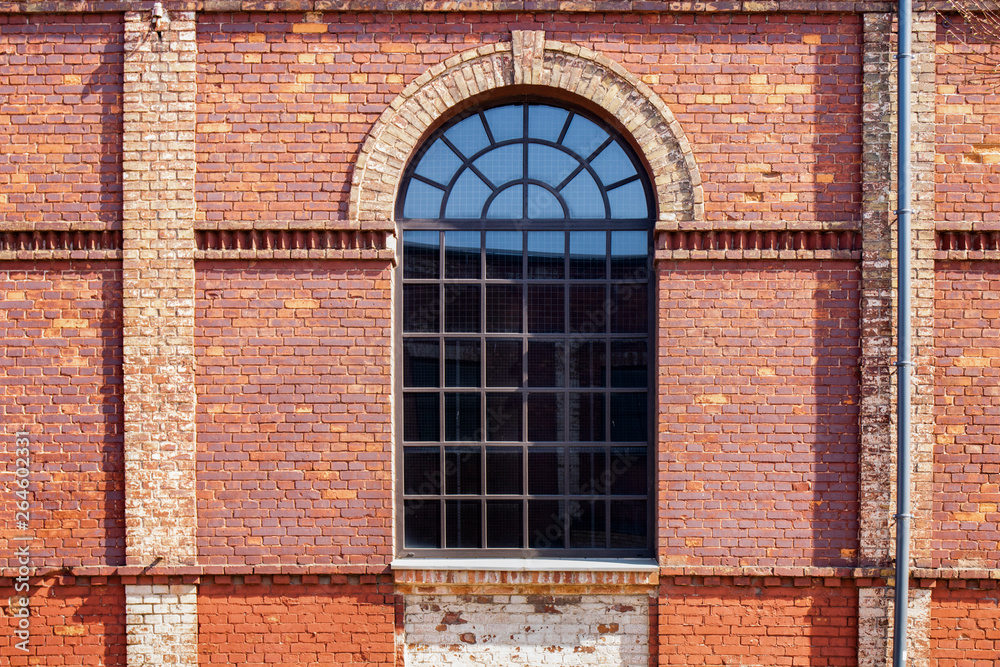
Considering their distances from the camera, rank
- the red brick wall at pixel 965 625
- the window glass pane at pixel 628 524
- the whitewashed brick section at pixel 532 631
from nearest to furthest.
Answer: the red brick wall at pixel 965 625 < the whitewashed brick section at pixel 532 631 < the window glass pane at pixel 628 524

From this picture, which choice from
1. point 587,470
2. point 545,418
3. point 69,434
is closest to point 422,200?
point 545,418

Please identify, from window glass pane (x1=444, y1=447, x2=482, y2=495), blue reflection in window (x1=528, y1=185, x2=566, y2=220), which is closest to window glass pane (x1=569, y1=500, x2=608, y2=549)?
window glass pane (x1=444, y1=447, x2=482, y2=495)

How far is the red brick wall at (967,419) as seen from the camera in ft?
16.2

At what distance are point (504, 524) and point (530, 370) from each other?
4.14 ft

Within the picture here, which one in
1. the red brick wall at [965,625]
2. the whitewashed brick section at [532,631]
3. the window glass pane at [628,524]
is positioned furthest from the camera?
the window glass pane at [628,524]

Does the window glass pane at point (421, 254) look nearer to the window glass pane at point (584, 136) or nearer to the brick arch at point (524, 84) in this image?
the brick arch at point (524, 84)

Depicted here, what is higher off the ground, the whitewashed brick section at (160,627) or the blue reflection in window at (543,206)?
the blue reflection in window at (543,206)

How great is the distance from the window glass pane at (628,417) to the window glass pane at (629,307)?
21.3 inches

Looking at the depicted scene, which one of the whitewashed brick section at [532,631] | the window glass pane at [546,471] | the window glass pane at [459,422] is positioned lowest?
the whitewashed brick section at [532,631]

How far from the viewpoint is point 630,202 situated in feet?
17.5

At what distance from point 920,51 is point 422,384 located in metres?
4.62

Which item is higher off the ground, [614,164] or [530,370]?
[614,164]

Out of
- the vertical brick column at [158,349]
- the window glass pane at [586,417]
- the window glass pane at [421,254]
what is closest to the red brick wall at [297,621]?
the vertical brick column at [158,349]

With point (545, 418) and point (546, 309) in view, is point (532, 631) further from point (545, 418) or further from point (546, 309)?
point (546, 309)
